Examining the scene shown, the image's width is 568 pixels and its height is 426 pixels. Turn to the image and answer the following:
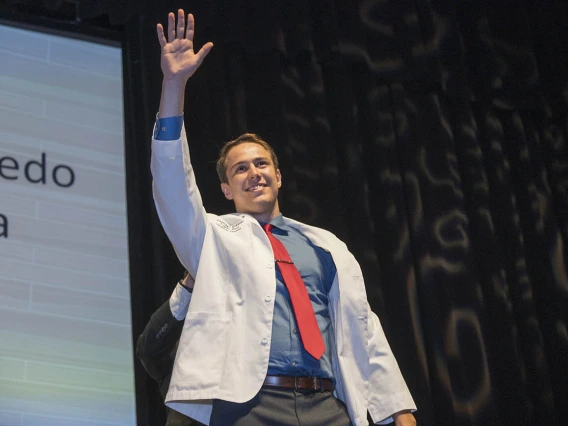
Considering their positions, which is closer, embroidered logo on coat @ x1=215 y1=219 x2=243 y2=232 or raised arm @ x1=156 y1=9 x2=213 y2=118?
raised arm @ x1=156 y1=9 x2=213 y2=118

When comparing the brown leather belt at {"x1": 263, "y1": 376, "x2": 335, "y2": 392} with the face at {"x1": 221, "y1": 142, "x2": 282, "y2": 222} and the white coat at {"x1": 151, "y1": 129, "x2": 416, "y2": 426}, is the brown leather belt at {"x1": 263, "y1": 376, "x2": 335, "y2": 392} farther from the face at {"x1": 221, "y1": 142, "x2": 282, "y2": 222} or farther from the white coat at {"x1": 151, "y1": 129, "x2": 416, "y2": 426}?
the face at {"x1": 221, "y1": 142, "x2": 282, "y2": 222}

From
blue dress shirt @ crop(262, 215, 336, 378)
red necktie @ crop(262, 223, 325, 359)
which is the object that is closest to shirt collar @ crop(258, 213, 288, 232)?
blue dress shirt @ crop(262, 215, 336, 378)

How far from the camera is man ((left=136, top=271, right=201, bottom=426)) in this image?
2.19m

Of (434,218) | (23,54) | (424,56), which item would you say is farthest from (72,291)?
(424,56)

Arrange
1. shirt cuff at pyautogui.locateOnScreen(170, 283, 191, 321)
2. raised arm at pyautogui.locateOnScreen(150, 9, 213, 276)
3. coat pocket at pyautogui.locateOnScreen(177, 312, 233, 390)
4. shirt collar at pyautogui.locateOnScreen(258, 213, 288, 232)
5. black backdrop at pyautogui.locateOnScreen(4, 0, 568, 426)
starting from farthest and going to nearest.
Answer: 1. black backdrop at pyautogui.locateOnScreen(4, 0, 568, 426)
2. shirt collar at pyautogui.locateOnScreen(258, 213, 288, 232)
3. shirt cuff at pyautogui.locateOnScreen(170, 283, 191, 321)
4. raised arm at pyautogui.locateOnScreen(150, 9, 213, 276)
5. coat pocket at pyautogui.locateOnScreen(177, 312, 233, 390)

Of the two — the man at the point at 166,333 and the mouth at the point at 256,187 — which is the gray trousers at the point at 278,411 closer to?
the man at the point at 166,333

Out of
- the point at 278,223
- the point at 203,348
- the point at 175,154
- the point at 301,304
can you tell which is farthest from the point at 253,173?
the point at 203,348

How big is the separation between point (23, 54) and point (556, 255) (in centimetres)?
235

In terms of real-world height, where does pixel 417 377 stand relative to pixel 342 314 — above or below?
below

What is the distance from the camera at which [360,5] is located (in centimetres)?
353

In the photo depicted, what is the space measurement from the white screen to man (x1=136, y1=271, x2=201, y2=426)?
48 cm

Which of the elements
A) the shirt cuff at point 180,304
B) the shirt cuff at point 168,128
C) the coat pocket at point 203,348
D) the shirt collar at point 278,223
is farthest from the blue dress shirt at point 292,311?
the shirt cuff at point 168,128

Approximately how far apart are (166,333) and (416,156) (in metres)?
1.70

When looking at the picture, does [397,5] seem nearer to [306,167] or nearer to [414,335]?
[306,167]
